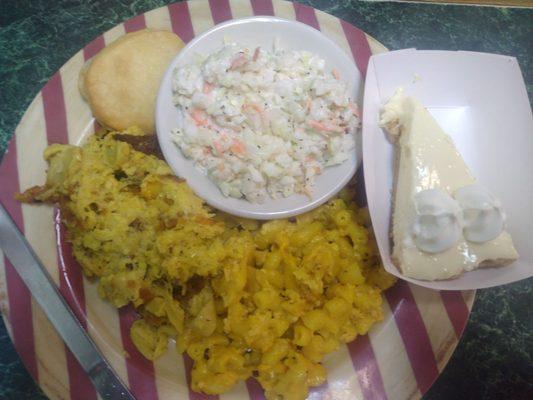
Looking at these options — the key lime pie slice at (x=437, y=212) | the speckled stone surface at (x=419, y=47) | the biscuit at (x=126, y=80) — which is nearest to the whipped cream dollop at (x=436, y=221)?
the key lime pie slice at (x=437, y=212)

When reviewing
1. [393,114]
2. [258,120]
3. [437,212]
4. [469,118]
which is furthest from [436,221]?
[258,120]

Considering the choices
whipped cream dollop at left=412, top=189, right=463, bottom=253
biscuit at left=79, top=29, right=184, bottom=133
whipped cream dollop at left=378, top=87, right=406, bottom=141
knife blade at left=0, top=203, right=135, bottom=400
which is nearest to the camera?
whipped cream dollop at left=412, top=189, right=463, bottom=253

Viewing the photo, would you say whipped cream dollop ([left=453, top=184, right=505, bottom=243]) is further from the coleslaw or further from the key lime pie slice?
the coleslaw

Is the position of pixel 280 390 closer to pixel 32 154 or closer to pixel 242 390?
pixel 242 390

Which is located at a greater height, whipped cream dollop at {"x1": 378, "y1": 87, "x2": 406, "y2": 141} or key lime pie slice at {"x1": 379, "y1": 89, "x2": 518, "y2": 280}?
whipped cream dollop at {"x1": 378, "y1": 87, "x2": 406, "y2": 141}

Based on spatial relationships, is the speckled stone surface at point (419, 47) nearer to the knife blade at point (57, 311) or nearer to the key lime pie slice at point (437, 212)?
the knife blade at point (57, 311)

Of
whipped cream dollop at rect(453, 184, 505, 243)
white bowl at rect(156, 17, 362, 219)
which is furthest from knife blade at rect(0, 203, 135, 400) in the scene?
whipped cream dollop at rect(453, 184, 505, 243)
